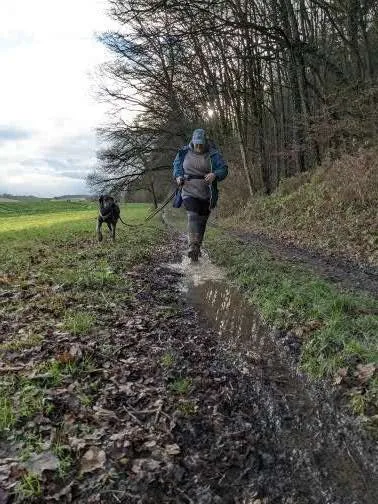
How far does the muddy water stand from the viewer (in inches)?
129

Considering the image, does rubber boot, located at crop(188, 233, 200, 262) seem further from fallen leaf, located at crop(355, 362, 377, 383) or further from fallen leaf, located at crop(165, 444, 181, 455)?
fallen leaf, located at crop(165, 444, 181, 455)

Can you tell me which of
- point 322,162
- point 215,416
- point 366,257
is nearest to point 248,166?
point 322,162

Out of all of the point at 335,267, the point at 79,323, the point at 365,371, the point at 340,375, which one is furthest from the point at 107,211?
the point at 365,371

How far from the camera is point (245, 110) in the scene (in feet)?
95.1

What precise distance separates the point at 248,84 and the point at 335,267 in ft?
69.1

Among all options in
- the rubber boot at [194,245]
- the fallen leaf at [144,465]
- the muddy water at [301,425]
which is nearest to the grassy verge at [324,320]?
the muddy water at [301,425]

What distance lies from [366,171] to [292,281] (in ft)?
29.0

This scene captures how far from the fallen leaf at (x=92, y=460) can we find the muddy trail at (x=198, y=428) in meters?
0.01

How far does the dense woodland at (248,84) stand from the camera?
57.6 feet

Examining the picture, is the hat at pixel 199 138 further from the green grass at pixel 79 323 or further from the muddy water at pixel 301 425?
the green grass at pixel 79 323

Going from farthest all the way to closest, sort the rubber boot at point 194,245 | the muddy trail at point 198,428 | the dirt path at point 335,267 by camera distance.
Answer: the rubber boot at point 194,245 → the dirt path at point 335,267 → the muddy trail at point 198,428

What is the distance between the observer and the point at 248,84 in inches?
1146

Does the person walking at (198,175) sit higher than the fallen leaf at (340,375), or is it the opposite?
the person walking at (198,175)

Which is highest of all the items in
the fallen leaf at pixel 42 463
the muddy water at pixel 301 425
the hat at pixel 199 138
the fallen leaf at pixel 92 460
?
the hat at pixel 199 138
